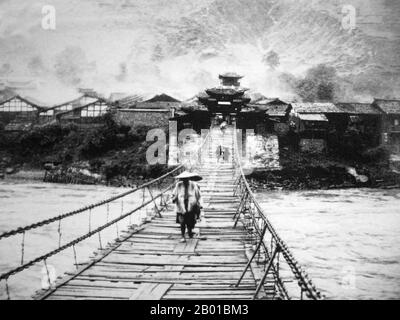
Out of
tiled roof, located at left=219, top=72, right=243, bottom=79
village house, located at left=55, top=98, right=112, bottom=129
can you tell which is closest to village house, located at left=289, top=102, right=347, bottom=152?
tiled roof, located at left=219, top=72, right=243, bottom=79

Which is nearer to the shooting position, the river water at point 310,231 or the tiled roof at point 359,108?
the river water at point 310,231

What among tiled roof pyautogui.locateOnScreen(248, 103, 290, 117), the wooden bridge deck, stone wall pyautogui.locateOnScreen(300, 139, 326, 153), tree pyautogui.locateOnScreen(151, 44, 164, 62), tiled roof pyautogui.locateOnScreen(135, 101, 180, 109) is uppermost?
tree pyautogui.locateOnScreen(151, 44, 164, 62)

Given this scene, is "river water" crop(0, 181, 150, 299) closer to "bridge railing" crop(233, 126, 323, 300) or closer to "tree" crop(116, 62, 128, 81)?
"bridge railing" crop(233, 126, 323, 300)

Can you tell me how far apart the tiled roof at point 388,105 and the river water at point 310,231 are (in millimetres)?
5873

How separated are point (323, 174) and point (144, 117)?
967cm

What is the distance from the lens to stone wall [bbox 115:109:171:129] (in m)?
20.2

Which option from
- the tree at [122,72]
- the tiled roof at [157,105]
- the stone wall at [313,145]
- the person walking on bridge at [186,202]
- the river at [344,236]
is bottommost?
the river at [344,236]

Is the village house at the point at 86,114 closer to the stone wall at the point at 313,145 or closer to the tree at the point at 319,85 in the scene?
the stone wall at the point at 313,145

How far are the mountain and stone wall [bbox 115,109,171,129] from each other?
4.03 m

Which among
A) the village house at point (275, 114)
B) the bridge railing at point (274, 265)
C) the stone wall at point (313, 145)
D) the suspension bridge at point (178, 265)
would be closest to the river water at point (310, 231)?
the bridge railing at point (274, 265)

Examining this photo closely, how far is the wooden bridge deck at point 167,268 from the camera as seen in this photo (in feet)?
10.9

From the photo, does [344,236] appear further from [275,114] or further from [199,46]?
[199,46]

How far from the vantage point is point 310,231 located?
11195 millimetres
